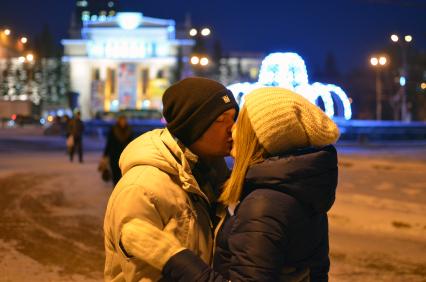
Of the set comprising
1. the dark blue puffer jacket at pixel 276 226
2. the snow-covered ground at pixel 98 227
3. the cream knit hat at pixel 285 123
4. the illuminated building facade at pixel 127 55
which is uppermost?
the illuminated building facade at pixel 127 55

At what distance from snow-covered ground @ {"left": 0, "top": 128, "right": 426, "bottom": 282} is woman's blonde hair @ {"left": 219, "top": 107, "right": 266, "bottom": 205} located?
195 inches

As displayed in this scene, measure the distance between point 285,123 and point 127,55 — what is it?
A: 3916 inches

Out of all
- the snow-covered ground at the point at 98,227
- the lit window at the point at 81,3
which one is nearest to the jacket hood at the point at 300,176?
the snow-covered ground at the point at 98,227

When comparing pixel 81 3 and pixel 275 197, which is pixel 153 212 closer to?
pixel 275 197

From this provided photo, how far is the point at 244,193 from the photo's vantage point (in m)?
2.30

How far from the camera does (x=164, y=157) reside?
7.72 ft

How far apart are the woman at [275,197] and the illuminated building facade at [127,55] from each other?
3699 inches

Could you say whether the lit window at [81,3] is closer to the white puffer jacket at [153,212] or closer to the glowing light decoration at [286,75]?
the glowing light decoration at [286,75]

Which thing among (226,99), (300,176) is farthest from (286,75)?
(300,176)

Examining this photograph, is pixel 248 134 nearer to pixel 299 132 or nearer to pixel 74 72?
pixel 299 132

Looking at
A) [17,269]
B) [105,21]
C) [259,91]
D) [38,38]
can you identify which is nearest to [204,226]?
[259,91]

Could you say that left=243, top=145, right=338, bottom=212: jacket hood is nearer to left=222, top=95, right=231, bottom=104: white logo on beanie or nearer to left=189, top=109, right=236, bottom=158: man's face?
left=189, top=109, right=236, bottom=158: man's face

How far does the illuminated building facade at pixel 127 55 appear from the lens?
9719 centimetres

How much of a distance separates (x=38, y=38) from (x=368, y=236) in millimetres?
125170
